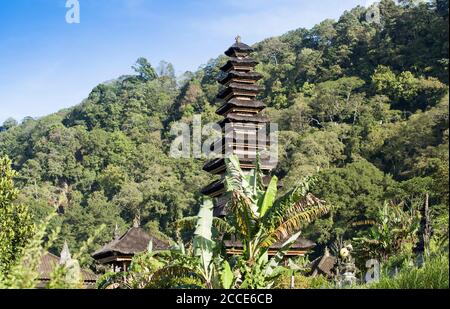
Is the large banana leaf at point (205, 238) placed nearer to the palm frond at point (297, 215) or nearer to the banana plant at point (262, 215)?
the banana plant at point (262, 215)

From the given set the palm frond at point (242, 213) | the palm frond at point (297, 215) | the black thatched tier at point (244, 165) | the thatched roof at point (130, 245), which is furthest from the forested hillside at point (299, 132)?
the palm frond at point (242, 213)

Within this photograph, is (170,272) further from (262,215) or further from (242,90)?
(242,90)

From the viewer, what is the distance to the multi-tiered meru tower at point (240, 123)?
69.3 feet

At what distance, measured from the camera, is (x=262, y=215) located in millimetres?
12578

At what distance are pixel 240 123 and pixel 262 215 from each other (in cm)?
993

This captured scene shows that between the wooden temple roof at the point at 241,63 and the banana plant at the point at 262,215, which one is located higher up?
the wooden temple roof at the point at 241,63

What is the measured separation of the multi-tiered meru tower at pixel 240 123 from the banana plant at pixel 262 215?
6631 mm

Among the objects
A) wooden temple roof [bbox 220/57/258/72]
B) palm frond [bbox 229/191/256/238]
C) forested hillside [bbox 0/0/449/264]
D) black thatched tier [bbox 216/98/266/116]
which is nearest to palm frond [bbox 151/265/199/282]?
palm frond [bbox 229/191/256/238]

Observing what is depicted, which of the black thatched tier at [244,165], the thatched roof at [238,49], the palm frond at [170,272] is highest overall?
the thatched roof at [238,49]

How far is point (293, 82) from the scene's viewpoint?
57.8 metres

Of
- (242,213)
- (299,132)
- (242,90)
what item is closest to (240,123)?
(242,90)
